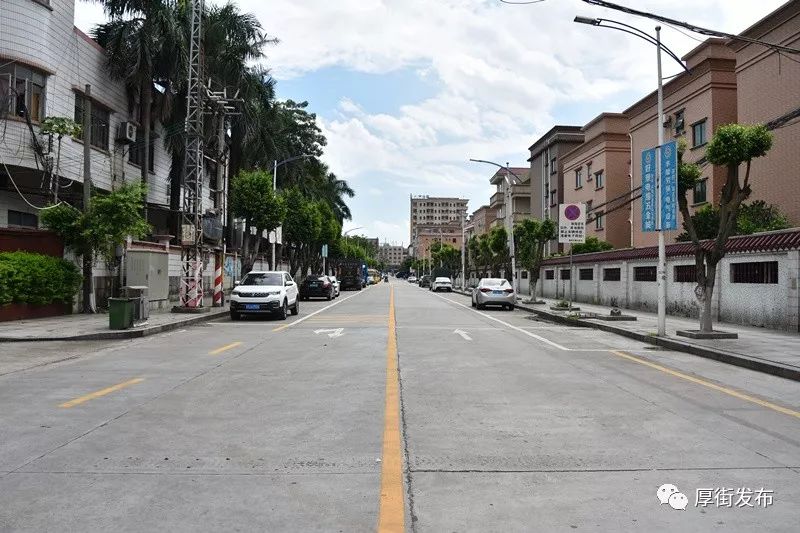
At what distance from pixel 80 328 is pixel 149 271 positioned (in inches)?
276

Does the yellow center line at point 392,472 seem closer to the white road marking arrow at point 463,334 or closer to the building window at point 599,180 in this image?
the white road marking arrow at point 463,334

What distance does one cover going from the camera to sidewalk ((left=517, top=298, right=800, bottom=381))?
435 inches

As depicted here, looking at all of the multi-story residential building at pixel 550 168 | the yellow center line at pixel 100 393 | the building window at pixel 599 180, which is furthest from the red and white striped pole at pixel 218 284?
the multi-story residential building at pixel 550 168

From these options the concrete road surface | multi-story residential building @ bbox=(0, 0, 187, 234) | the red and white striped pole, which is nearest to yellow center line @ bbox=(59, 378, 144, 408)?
the concrete road surface

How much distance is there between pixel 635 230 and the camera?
127 ft

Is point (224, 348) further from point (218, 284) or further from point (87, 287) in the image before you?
point (218, 284)

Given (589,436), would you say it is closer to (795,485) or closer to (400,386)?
(795,485)

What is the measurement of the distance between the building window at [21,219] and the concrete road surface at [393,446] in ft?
46.3

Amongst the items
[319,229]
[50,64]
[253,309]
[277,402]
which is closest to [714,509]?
[277,402]

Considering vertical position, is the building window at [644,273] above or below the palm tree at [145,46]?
below

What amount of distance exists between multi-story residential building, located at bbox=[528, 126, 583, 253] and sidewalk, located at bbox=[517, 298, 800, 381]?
34.6 meters

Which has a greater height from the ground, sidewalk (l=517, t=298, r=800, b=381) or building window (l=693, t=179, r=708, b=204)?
building window (l=693, t=179, r=708, b=204)

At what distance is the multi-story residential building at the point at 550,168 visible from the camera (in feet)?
178

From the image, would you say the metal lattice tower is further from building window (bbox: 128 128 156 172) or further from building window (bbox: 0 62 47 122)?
building window (bbox: 128 128 156 172)
